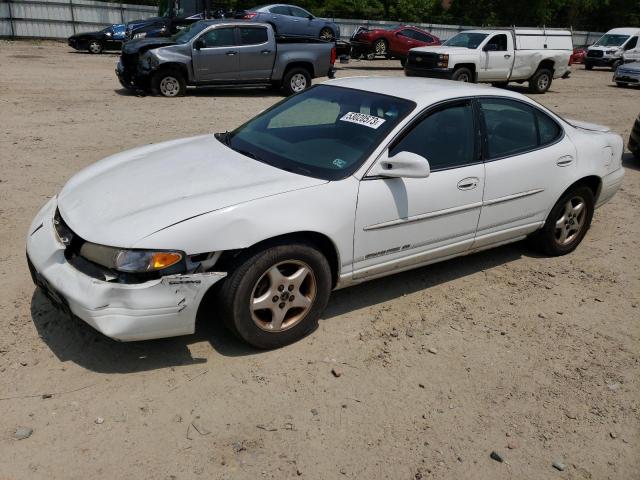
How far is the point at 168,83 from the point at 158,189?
32.2 feet

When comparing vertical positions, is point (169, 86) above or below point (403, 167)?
below

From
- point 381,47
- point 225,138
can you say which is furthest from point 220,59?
point 381,47

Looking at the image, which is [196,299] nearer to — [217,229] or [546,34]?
[217,229]

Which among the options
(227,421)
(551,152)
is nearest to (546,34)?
(551,152)

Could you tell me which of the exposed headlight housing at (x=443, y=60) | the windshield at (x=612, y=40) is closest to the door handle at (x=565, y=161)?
the exposed headlight housing at (x=443, y=60)

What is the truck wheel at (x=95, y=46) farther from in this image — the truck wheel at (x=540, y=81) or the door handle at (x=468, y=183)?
the door handle at (x=468, y=183)

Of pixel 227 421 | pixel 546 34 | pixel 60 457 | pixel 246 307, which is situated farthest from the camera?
pixel 546 34

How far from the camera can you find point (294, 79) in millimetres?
13867

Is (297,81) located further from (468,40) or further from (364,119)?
(364,119)

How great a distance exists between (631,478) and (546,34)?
54.5 feet

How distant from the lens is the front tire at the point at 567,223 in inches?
196

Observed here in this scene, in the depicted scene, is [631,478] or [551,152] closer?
[631,478]

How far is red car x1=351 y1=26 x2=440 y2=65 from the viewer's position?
21.1m

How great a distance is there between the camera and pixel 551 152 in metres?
4.74
